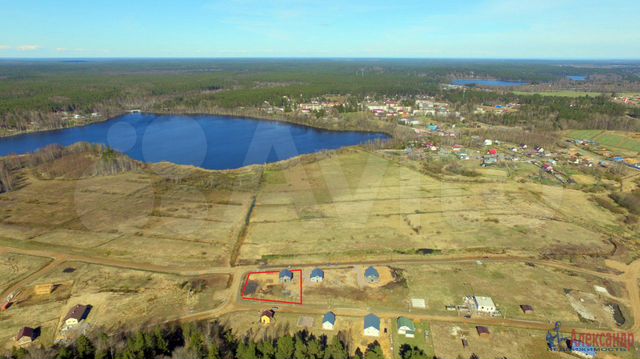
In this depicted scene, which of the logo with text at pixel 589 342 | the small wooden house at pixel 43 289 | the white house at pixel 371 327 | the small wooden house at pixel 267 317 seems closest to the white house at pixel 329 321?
the white house at pixel 371 327

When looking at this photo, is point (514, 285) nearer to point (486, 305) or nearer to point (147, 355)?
point (486, 305)

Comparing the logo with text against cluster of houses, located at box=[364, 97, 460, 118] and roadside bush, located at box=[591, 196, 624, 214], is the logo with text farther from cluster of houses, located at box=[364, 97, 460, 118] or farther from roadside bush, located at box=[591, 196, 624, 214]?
cluster of houses, located at box=[364, 97, 460, 118]

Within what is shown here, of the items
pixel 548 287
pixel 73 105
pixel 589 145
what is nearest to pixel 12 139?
pixel 73 105

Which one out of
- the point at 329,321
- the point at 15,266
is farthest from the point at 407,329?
the point at 15,266

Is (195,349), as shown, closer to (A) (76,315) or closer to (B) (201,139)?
(A) (76,315)

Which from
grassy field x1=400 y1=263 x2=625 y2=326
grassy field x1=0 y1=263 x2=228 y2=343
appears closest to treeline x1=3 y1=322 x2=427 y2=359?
grassy field x1=0 y1=263 x2=228 y2=343

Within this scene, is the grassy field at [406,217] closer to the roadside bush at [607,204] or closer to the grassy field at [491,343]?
the roadside bush at [607,204]
